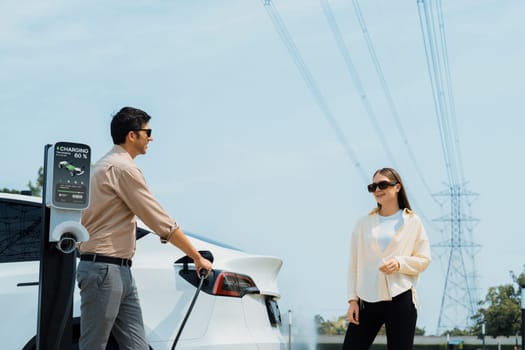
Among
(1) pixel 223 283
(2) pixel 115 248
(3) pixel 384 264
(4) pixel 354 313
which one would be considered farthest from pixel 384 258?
(2) pixel 115 248

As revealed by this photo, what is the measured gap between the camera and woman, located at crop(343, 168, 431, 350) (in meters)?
6.44

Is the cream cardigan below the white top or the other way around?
below

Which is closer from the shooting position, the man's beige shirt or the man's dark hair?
the man's beige shirt

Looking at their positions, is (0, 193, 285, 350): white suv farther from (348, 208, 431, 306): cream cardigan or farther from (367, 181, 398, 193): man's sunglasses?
(367, 181, 398, 193): man's sunglasses

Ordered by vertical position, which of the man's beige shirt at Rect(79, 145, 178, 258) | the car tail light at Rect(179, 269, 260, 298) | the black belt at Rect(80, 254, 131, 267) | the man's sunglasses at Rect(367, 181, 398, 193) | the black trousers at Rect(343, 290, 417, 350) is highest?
the man's sunglasses at Rect(367, 181, 398, 193)

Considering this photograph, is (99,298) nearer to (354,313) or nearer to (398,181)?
(354,313)

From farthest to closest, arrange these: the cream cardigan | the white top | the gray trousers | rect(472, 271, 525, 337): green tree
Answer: rect(472, 271, 525, 337): green tree < the white top < the cream cardigan < the gray trousers

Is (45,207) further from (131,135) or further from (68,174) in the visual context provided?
(131,135)

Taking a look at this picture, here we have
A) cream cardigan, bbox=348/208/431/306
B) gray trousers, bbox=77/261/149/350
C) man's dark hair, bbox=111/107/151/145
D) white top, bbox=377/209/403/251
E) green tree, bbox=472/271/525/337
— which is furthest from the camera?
green tree, bbox=472/271/525/337

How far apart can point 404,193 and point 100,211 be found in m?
2.23

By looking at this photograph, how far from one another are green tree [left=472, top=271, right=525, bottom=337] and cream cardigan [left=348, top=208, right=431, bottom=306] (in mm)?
62928

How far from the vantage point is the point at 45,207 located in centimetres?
524

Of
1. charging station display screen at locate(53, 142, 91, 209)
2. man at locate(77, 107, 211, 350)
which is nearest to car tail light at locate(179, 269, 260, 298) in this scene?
man at locate(77, 107, 211, 350)

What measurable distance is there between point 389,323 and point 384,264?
1.47 ft
